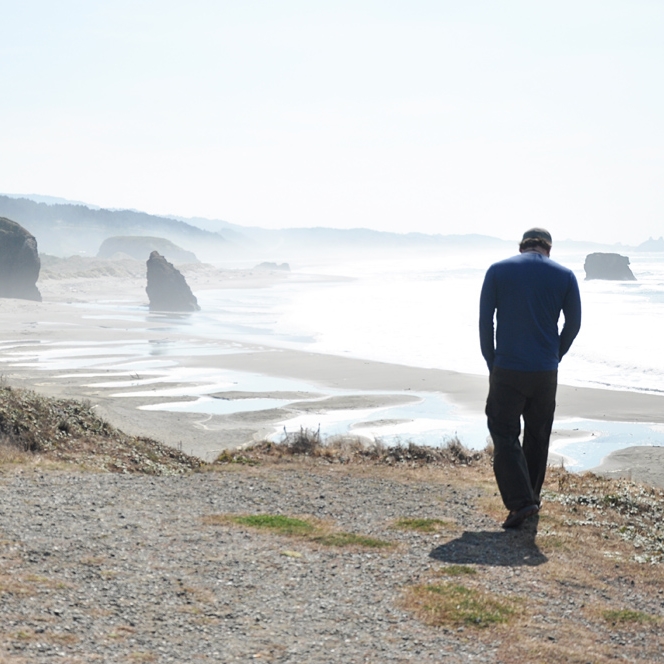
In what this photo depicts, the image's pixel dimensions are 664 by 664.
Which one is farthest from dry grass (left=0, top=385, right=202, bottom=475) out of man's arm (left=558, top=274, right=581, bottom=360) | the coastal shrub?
man's arm (left=558, top=274, right=581, bottom=360)

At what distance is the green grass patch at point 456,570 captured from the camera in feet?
19.0

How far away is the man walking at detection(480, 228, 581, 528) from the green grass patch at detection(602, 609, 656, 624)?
1902 mm

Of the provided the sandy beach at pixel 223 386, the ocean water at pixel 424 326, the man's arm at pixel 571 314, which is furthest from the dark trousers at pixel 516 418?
the ocean water at pixel 424 326

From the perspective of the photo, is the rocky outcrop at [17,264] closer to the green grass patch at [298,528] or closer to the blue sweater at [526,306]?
the green grass patch at [298,528]

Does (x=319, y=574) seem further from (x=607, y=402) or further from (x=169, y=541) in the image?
(x=607, y=402)

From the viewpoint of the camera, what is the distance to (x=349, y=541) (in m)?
6.62

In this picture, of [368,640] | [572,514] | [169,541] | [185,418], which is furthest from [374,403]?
[368,640]

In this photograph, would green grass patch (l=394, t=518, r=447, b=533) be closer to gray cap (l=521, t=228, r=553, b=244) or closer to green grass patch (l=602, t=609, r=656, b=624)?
green grass patch (l=602, t=609, r=656, b=624)

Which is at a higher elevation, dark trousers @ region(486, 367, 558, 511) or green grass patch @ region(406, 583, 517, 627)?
dark trousers @ region(486, 367, 558, 511)

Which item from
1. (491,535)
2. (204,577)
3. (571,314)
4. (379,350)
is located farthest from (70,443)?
(379,350)

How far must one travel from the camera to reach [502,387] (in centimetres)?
697

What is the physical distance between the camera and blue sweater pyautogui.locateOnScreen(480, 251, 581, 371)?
6855 millimetres

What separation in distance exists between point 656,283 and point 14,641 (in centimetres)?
10494

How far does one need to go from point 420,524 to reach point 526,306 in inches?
82.9
